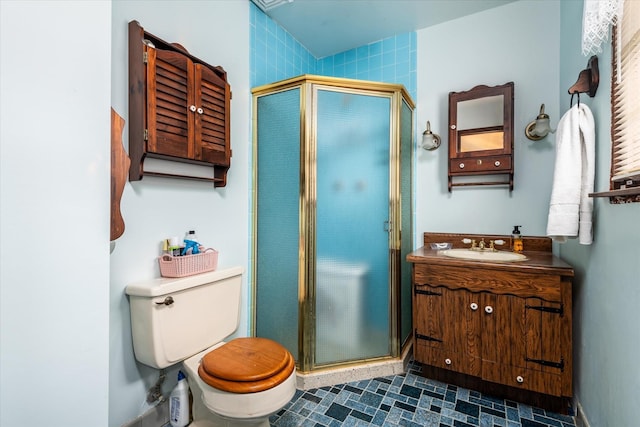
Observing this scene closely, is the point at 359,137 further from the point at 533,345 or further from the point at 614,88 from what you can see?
the point at 533,345

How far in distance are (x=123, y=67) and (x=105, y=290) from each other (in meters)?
Answer: 1.20

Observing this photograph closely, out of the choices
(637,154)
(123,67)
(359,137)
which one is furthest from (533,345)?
(123,67)

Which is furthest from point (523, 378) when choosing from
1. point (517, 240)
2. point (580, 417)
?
point (517, 240)

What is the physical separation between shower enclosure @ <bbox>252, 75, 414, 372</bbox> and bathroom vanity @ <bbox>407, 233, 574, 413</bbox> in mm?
246

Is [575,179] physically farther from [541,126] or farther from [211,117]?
[211,117]

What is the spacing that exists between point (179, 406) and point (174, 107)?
1456mm

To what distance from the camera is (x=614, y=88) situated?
1127mm

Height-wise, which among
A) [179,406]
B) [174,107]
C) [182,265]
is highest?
[174,107]

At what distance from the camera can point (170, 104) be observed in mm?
1421

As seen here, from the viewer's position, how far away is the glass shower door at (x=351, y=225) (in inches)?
73.7

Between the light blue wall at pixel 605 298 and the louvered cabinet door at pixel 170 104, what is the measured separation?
1837mm

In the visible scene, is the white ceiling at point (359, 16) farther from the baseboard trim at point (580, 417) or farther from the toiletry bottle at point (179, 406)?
the baseboard trim at point (580, 417)

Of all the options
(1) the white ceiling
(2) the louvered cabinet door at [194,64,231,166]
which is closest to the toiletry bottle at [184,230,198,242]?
(2) the louvered cabinet door at [194,64,231,166]

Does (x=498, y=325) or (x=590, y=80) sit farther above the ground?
(x=590, y=80)
